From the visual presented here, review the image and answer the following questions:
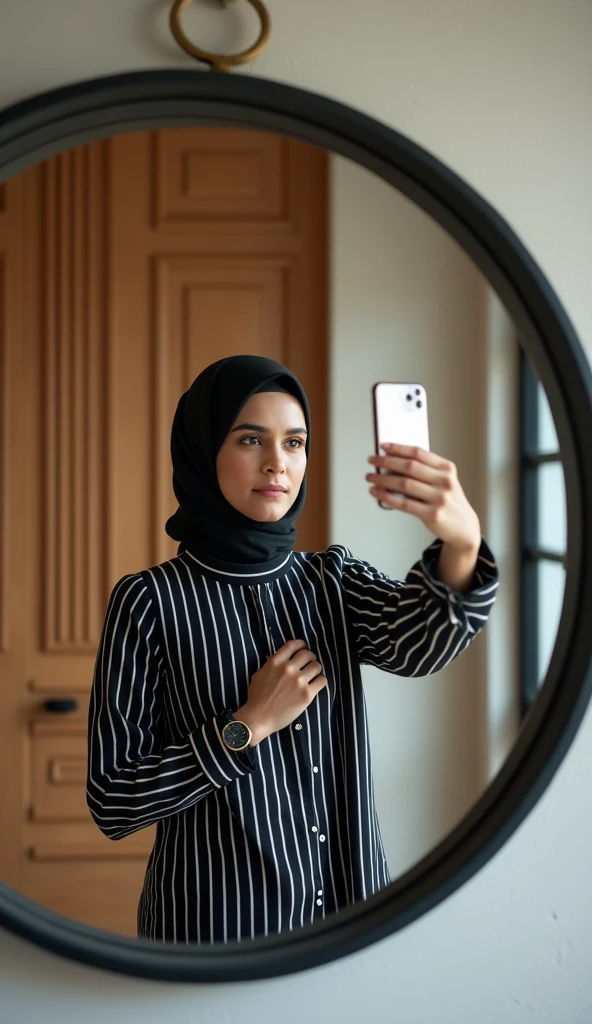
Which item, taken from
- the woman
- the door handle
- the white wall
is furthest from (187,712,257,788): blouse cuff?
the door handle

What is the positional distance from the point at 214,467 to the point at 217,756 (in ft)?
0.52

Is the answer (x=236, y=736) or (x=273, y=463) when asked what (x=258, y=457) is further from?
(x=236, y=736)

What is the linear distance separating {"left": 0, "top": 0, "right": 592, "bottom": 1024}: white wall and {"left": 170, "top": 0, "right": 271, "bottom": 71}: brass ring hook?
1 centimetres

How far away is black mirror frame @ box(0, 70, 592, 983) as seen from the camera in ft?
1.43

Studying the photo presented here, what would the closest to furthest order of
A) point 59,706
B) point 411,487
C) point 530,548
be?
1. point 411,487
2. point 530,548
3. point 59,706

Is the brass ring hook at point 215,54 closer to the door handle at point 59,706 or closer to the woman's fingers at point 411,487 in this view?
the woman's fingers at point 411,487

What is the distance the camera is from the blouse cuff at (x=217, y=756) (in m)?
0.46

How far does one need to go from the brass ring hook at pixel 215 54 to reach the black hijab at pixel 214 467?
154 mm

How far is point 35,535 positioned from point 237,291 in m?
0.42

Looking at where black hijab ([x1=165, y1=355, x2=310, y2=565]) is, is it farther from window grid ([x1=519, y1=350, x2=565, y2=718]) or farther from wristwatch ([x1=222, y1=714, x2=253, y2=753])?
window grid ([x1=519, y1=350, x2=565, y2=718])

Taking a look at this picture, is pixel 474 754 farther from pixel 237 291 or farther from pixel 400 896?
pixel 237 291

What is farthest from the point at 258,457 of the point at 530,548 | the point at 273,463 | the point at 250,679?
the point at 530,548

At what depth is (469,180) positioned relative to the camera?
18.9 inches

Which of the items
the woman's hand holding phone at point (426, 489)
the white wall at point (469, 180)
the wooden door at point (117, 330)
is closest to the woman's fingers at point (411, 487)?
the woman's hand holding phone at point (426, 489)
